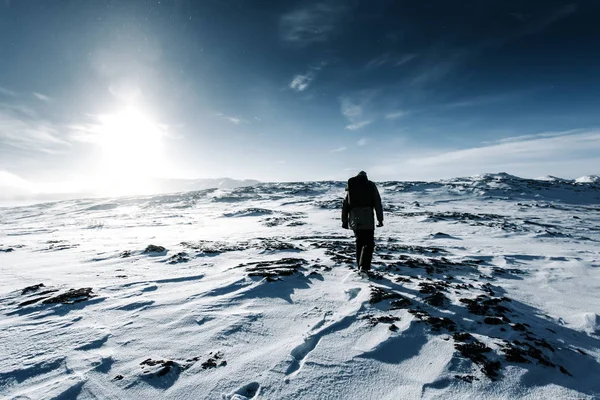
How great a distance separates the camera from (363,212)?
6520 mm

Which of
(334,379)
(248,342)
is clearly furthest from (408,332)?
(248,342)

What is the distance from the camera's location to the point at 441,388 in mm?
2768

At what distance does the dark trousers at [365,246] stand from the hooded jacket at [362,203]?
0.14 metres

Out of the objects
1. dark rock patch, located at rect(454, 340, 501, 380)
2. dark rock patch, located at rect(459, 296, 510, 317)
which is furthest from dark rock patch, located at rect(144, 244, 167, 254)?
dark rock patch, located at rect(454, 340, 501, 380)

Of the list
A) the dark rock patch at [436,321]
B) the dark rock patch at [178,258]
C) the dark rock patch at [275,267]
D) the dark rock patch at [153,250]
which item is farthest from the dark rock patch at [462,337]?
the dark rock patch at [153,250]

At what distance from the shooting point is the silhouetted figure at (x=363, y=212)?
21.2 ft

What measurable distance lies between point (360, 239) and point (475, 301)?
8.25 ft

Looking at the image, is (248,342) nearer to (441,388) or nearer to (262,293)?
(262,293)

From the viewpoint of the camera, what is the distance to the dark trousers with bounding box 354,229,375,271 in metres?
6.37

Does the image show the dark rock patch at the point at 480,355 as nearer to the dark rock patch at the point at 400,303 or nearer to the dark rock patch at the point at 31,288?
the dark rock patch at the point at 400,303

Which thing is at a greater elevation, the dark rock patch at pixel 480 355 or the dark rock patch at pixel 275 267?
the dark rock patch at pixel 275 267

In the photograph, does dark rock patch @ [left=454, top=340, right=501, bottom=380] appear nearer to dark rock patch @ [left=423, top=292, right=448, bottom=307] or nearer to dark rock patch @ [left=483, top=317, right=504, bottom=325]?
dark rock patch @ [left=483, top=317, right=504, bottom=325]

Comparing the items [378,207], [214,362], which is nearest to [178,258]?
[214,362]

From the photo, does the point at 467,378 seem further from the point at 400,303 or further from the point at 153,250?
the point at 153,250
